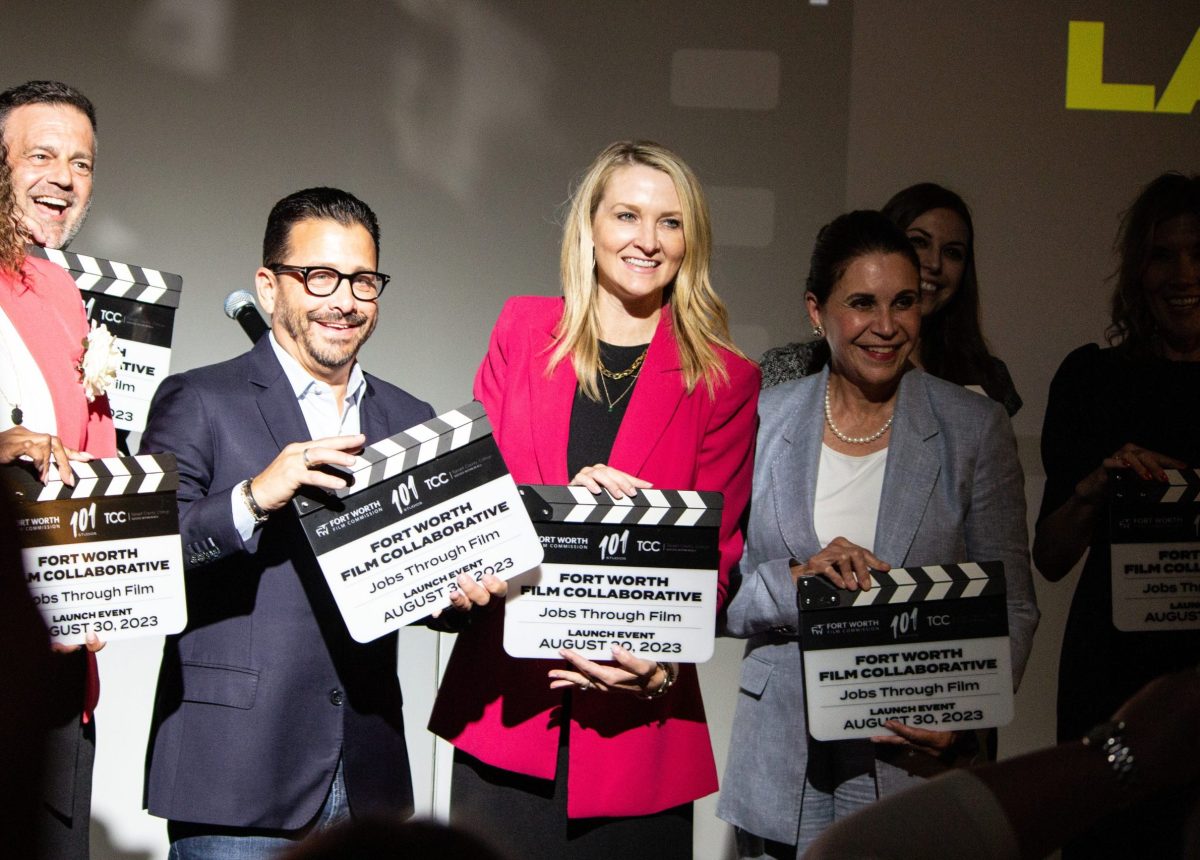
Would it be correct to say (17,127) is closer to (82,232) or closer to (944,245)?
(82,232)

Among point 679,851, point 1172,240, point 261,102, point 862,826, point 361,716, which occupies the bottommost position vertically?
point 679,851

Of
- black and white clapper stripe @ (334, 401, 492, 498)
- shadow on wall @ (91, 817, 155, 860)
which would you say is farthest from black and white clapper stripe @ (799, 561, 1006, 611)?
shadow on wall @ (91, 817, 155, 860)

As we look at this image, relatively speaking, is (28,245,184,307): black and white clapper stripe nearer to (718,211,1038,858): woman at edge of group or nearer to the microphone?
the microphone

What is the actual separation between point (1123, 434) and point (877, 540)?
90cm

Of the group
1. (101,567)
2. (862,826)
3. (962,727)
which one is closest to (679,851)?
(962,727)

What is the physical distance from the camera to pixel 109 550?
7.99 feet

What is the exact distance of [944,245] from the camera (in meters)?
3.63

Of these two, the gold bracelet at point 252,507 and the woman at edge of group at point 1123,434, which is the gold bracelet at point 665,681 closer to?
the gold bracelet at point 252,507

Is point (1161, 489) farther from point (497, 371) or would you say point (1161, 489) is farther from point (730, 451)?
point (497, 371)

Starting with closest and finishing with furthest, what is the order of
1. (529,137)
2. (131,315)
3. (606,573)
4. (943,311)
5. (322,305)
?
1. (606,573)
2. (322,305)
3. (131,315)
4. (943,311)
5. (529,137)

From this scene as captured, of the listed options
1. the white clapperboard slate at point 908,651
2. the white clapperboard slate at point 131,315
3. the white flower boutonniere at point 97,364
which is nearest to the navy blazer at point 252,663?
the white flower boutonniere at point 97,364


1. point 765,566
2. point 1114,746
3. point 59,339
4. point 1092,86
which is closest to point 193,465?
point 59,339

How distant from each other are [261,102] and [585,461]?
2.26m

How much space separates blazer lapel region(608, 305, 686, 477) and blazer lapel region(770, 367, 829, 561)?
28 centimetres
